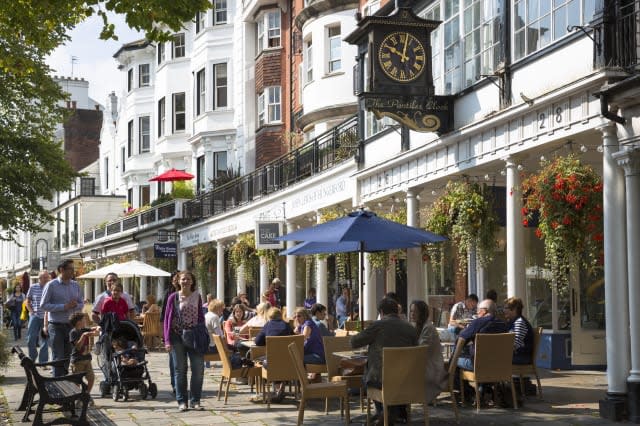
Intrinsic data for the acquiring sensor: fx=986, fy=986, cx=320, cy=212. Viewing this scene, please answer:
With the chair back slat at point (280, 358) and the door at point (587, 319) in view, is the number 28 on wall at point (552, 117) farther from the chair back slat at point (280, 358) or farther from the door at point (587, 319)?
the chair back slat at point (280, 358)

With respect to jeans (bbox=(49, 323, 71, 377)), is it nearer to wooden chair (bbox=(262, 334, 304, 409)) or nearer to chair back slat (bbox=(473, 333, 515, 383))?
wooden chair (bbox=(262, 334, 304, 409))

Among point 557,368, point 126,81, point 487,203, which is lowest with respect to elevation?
point 557,368

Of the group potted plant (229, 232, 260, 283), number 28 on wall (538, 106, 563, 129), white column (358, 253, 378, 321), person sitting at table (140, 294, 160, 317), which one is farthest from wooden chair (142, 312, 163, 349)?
number 28 on wall (538, 106, 563, 129)

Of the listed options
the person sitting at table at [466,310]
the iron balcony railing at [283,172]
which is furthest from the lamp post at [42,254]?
the person sitting at table at [466,310]

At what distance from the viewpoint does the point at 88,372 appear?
44.0 feet

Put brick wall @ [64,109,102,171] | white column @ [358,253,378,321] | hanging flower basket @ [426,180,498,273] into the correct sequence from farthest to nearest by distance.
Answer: brick wall @ [64,109,102,171] → white column @ [358,253,378,321] → hanging flower basket @ [426,180,498,273]

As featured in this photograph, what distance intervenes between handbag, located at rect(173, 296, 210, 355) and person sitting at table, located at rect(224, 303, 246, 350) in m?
1.95

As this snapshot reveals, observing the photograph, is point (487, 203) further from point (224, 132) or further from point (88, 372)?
point (224, 132)

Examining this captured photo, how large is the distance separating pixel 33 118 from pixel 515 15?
21.0 meters

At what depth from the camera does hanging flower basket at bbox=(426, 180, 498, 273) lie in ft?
52.4

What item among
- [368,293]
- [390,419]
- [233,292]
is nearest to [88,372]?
[390,419]

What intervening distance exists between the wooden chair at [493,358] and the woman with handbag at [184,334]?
374 centimetres

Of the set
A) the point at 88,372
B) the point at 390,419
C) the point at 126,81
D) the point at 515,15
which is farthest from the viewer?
the point at 126,81

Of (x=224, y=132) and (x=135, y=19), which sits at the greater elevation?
(x=224, y=132)
